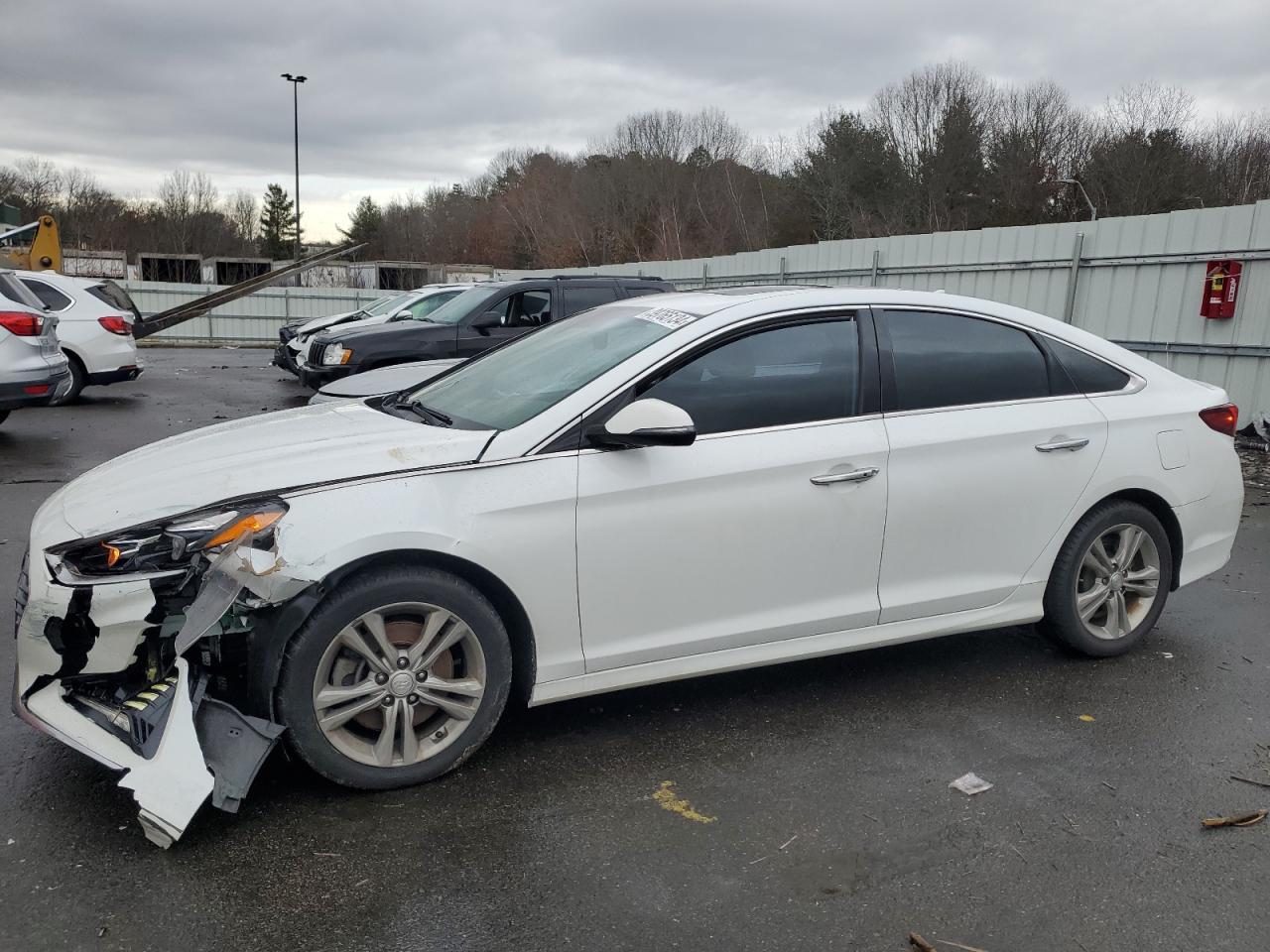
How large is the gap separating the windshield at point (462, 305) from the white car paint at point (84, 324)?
14.6 ft

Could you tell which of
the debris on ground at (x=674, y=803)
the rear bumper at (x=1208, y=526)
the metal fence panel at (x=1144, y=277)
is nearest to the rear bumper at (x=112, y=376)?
the metal fence panel at (x=1144, y=277)

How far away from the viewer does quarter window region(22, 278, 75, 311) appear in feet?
43.0

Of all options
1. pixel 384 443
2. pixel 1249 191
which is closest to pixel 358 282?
pixel 1249 191

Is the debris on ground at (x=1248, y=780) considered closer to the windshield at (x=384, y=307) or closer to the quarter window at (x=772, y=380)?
the quarter window at (x=772, y=380)

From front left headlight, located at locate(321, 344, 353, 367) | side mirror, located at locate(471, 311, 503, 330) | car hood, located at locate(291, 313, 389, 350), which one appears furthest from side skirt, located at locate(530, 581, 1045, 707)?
car hood, located at locate(291, 313, 389, 350)

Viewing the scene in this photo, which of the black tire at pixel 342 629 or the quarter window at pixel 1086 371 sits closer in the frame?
the black tire at pixel 342 629

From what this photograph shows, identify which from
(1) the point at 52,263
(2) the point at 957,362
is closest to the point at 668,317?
(2) the point at 957,362

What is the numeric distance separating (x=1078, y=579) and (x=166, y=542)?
362 centimetres

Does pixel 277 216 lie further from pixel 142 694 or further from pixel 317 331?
pixel 142 694

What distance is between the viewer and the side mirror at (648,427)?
338 cm

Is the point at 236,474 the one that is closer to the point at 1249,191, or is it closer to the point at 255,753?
the point at 255,753

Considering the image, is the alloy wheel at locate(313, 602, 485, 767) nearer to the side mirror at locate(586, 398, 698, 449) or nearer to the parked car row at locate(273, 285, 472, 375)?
the side mirror at locate(586, 398, 698, 449)

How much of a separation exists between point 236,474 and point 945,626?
9.07ft

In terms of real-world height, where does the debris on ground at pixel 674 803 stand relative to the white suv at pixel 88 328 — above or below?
below
